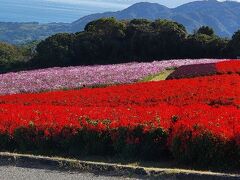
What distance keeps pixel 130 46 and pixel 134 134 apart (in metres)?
38.1

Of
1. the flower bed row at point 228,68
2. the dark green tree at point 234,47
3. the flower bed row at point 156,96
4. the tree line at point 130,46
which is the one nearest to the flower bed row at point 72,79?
the flower bed row at point 228,68

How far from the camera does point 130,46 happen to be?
47.1 m

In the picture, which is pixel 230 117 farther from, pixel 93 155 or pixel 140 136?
pixel 93 155

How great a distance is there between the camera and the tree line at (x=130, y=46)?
4456 centimetres

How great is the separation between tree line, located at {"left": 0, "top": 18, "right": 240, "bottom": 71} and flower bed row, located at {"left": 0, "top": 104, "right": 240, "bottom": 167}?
110 feet

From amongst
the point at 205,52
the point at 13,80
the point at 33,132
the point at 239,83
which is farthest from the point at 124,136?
the point at 205,52

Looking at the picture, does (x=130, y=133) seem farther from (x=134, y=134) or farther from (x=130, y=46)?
(x=130, y=46)

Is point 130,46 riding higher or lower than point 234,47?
lower

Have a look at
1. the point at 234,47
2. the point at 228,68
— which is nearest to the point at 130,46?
the point at 234,47

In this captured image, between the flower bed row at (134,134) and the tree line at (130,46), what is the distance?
110ft

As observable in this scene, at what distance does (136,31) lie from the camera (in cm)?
4775

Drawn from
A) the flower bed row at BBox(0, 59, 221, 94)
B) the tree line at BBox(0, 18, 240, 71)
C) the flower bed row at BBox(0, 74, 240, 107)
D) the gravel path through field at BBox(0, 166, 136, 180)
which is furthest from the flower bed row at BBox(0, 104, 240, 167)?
the tree line at BBox(0, 18, 240, 71)

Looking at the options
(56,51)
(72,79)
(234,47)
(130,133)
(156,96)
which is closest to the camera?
(130,133)

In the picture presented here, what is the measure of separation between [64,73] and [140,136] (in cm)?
2071
